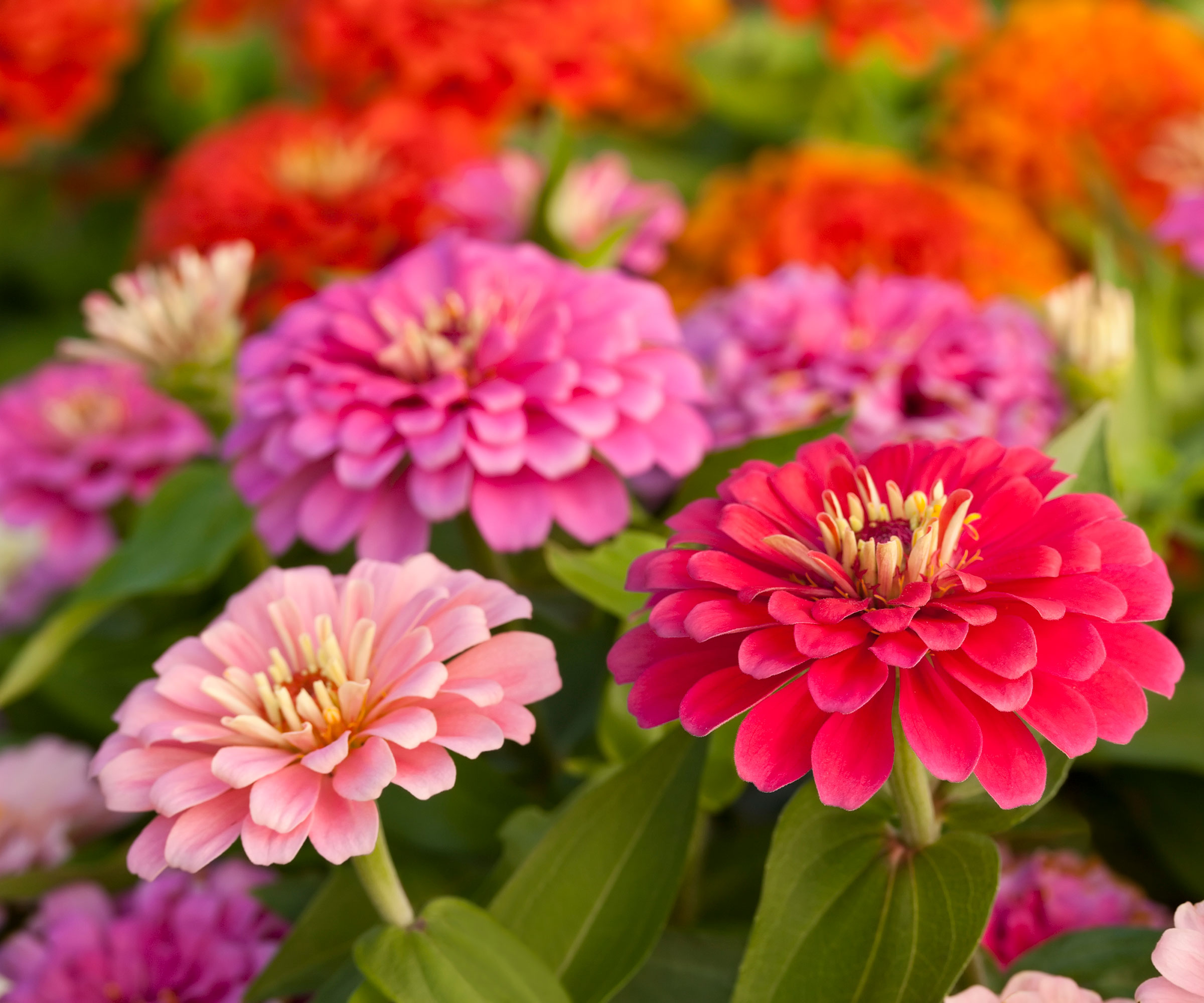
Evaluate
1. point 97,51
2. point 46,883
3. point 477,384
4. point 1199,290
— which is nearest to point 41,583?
point 46,883

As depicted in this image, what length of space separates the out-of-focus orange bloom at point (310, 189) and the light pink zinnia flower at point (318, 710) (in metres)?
0.35

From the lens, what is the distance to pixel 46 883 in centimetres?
52

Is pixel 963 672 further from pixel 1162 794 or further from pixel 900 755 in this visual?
pixel 1162 794

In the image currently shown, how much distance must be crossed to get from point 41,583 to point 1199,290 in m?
0.86

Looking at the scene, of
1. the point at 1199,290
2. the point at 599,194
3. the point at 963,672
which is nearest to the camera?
the point at 963,672

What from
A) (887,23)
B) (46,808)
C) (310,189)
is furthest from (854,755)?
(887,23)

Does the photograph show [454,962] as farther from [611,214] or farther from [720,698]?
[611,214]

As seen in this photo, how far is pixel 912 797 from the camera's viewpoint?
362mm

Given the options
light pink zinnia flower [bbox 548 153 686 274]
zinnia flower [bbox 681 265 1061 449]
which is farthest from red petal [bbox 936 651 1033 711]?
light pink zinnia flower [bbox 548 153 686 274]

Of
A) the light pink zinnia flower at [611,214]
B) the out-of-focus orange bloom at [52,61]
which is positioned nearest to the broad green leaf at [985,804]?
the light pink zinnia flower at [611,214]

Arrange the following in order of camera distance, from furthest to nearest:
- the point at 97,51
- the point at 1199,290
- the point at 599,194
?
the point at 97,51 < the point at 1199,290 < the point at 599,194

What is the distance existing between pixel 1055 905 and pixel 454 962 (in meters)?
0.25

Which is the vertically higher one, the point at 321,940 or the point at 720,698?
the point at 720,698

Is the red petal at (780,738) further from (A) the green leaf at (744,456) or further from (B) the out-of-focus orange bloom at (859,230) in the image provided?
(B) the out-of-focus orange bloom at (859,230)
